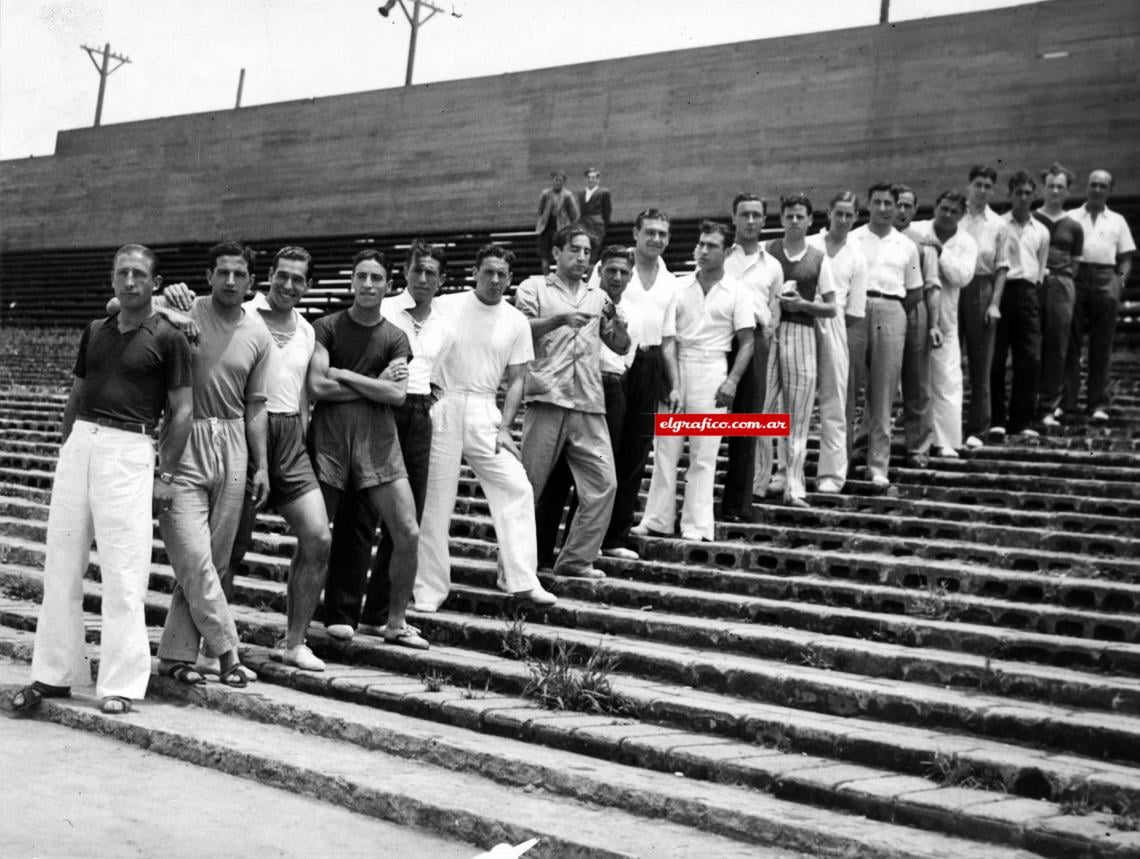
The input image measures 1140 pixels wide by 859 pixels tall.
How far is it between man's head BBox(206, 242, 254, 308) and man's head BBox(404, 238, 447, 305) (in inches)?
35.1

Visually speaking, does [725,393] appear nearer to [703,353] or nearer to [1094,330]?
[703,353]

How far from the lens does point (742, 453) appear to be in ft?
25.1

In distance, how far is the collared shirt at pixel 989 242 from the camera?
909 cm

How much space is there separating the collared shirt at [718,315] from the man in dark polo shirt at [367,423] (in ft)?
6.16

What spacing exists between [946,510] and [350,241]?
50.8 ft

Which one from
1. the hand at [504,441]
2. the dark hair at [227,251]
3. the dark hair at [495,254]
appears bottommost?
the hand at [504,441]

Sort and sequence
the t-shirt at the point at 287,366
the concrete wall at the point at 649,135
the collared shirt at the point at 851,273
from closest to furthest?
the t-shirt at the point at 287,366
the collared shirt at the point at 851,273
the concrete wall at the point at 649,135

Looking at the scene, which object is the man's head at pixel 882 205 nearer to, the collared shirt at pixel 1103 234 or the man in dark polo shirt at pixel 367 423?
the collared shirt at pixel 1103 234

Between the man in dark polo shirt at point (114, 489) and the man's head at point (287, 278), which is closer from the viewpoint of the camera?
the man in dark polo shirt at point (114, 489)

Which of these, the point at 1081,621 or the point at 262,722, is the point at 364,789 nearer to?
the point at 262,722

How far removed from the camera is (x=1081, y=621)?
18.5ft

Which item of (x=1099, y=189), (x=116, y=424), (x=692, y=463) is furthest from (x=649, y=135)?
(x=116, y=424)

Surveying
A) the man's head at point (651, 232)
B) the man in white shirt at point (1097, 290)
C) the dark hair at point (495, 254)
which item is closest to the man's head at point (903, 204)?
the man in white shirt at point (1097, 290)

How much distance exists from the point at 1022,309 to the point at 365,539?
4.94m
